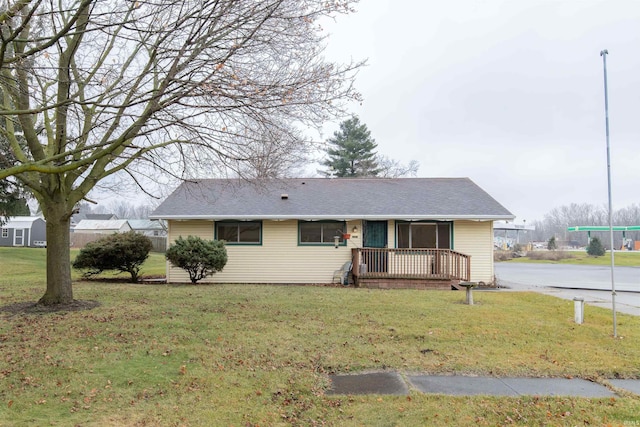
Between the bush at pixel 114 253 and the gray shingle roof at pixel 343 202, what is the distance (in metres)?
1.11

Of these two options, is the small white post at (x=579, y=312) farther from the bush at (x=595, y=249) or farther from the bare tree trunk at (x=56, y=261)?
the bush at (x=595, y=249)

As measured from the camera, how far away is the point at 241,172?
8.44 meters

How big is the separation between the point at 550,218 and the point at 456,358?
11210 cm

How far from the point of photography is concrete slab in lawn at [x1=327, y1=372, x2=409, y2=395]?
4.38 m

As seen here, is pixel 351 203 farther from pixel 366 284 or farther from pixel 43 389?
pixel 43 389

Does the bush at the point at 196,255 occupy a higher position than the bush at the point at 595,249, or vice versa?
the bush at the point at 196,255

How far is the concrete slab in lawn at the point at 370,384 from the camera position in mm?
4383

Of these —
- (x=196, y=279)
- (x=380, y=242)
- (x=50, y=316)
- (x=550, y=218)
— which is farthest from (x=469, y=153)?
(x=550, y=218)

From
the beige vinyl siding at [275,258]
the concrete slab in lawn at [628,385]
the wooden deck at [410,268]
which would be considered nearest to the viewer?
the concrete slab in lawn at [628,385]

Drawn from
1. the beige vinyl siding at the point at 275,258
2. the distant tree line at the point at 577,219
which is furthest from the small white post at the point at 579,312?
the distant tree line at the point at 577,219

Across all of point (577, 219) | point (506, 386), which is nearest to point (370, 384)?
point (506, 386)

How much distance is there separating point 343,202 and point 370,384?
11413 millimetres

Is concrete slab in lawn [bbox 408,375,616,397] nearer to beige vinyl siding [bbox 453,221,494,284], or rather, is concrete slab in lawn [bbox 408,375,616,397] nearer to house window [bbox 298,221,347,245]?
beige vinyl siding [bbox 453,221,494,284]

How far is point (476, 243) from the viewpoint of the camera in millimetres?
14797
